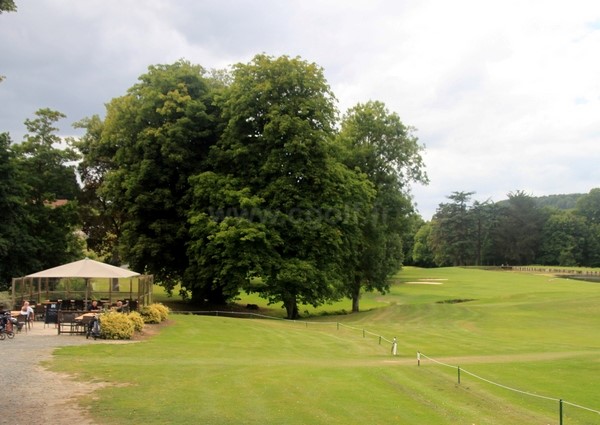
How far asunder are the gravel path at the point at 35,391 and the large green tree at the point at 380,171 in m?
28.9

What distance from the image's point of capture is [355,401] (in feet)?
39.5

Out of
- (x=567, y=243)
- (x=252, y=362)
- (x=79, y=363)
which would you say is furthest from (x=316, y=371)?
(x=567, y=243)

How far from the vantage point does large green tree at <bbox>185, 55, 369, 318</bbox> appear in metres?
32.7

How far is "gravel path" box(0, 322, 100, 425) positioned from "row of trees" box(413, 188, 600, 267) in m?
111

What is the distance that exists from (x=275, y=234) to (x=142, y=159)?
11.6 metres

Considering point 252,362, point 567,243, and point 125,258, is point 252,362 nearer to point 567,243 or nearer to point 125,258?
point 125,258

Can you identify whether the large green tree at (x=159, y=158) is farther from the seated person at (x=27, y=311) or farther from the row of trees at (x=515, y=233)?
the row of trees at (x=515, y=233)

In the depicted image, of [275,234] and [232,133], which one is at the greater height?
[232,133]

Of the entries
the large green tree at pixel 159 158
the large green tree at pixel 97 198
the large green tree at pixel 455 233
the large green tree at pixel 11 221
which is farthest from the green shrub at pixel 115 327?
the large green tree at pixel 455 233

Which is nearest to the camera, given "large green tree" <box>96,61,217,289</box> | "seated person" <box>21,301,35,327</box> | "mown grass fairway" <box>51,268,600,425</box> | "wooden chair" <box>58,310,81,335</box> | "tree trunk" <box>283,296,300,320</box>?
"mown grass fairway" <box>51,268,600,425</box>

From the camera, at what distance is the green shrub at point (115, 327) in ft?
68.4

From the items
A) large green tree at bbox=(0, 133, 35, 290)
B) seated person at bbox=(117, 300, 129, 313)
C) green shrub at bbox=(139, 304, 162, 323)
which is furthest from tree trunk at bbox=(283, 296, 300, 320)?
large green tree at bbox=(0, 133, 35, 290)


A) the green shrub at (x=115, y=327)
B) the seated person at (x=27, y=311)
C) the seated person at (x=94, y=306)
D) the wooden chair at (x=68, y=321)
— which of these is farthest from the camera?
the seated person at (x=94, y=306)

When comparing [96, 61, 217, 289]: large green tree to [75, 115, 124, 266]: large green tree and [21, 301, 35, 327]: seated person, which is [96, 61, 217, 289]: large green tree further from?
[21, 301, 35, 327]: seated person
